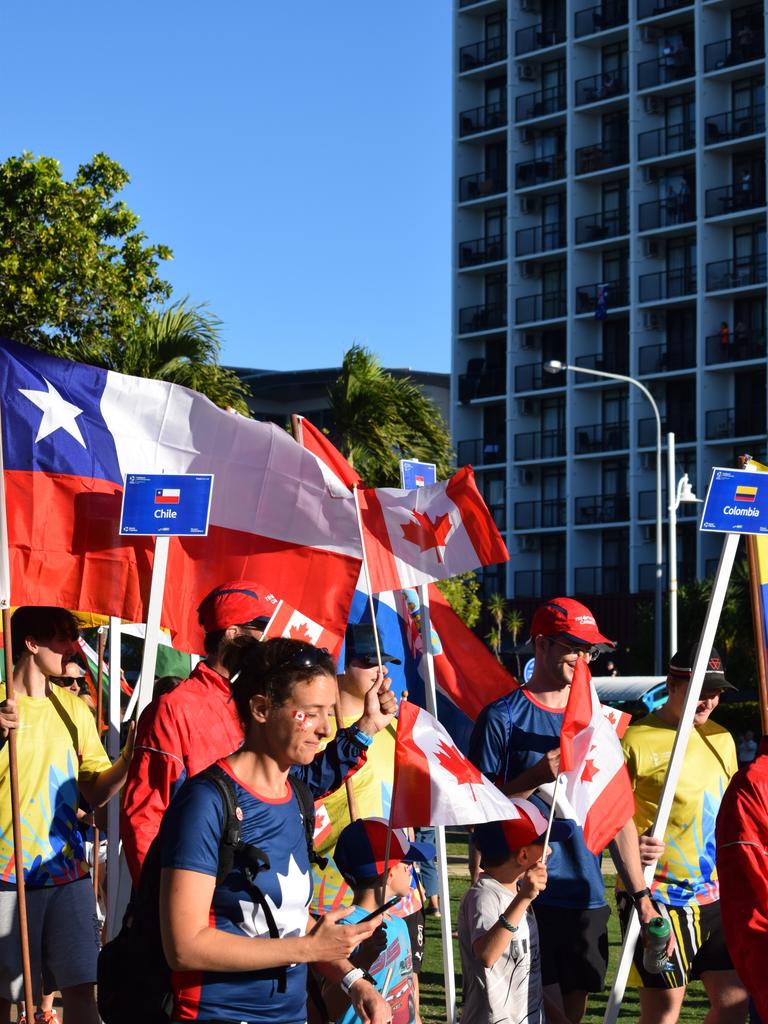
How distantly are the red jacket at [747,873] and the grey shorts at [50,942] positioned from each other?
8.17 ft

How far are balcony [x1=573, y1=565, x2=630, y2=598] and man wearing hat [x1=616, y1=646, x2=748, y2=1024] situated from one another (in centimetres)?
5044

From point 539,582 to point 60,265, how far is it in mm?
42364

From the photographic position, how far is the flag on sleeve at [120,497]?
689 centimetres

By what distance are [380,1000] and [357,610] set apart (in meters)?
4.72

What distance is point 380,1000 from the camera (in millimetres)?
4293

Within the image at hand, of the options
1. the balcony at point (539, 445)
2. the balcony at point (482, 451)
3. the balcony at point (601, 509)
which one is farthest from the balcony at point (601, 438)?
the balcony at point (482, 451)

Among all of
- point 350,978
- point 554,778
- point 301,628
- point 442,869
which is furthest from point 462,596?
point 350,978

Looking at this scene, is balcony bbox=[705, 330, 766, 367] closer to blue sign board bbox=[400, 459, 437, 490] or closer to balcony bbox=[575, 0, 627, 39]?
balcony bbox=[575, 0, 627, 39]

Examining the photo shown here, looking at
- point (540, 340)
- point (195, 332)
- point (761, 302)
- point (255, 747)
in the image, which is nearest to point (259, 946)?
point (255, 747)

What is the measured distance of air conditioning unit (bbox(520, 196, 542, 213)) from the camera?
61156mm

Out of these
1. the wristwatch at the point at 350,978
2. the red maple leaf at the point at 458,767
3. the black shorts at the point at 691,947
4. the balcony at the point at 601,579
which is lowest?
the black shorts at the point at 691,947

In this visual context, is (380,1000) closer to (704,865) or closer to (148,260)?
(704,865)

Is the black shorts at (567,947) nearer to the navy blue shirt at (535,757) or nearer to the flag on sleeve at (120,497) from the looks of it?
the navy blue shirt at (535,757)

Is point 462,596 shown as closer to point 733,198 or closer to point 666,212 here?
point 733,198
